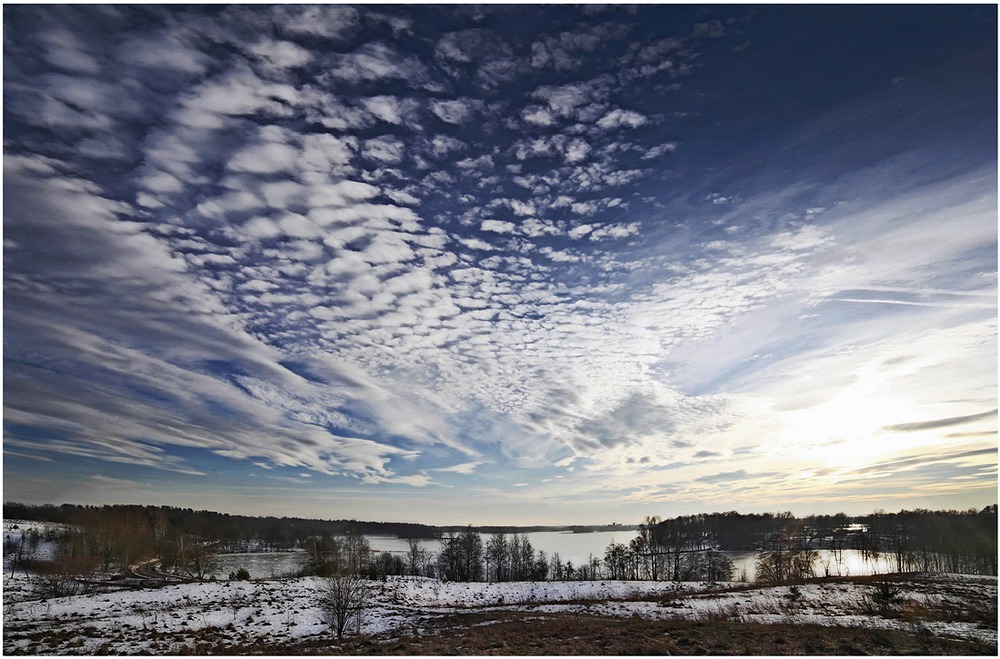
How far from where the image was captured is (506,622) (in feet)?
112

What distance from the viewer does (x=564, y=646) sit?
23453mm

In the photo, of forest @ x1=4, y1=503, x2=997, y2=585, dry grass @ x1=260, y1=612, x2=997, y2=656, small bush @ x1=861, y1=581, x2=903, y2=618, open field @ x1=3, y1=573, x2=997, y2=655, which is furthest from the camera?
forest @ x1=4, y1=503, x2=997, y2=585

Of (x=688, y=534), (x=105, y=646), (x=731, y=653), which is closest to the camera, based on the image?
(x=731, y=653)

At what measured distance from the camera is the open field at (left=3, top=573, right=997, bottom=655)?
2309cm

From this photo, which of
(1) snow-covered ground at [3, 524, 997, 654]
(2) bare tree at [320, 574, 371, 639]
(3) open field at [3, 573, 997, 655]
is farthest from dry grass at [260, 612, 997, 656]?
(1) snow-covered ground at [3, 524, 997, 654]

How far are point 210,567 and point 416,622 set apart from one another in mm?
76719

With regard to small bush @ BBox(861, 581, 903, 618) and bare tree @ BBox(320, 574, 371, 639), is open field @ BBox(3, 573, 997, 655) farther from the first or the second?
bare tree @ BBox(320, 574, 371, 639)

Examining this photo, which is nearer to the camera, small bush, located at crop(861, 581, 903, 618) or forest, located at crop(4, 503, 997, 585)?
small bush, located at crop(861, 581, 903, 618)

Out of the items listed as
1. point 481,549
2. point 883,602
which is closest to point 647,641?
point 883,602

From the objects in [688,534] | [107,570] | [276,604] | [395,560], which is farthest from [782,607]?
[688,534]

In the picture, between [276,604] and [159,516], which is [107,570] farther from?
[276,604]

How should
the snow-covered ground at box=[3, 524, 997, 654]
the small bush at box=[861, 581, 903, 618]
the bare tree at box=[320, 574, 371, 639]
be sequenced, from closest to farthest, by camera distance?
the snow-covered ground at box=[3, 524, 997, 654] → the bare tree at box=[320, 574, 371, 639] → the small bush at box=[861, 581, 903, 618]

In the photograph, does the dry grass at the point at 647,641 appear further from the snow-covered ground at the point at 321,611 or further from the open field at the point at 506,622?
the snow-covered ground at the point at 321,611

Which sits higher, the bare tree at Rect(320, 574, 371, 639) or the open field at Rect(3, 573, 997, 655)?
the bare tree at Rect(320, 574, 371, 639)
